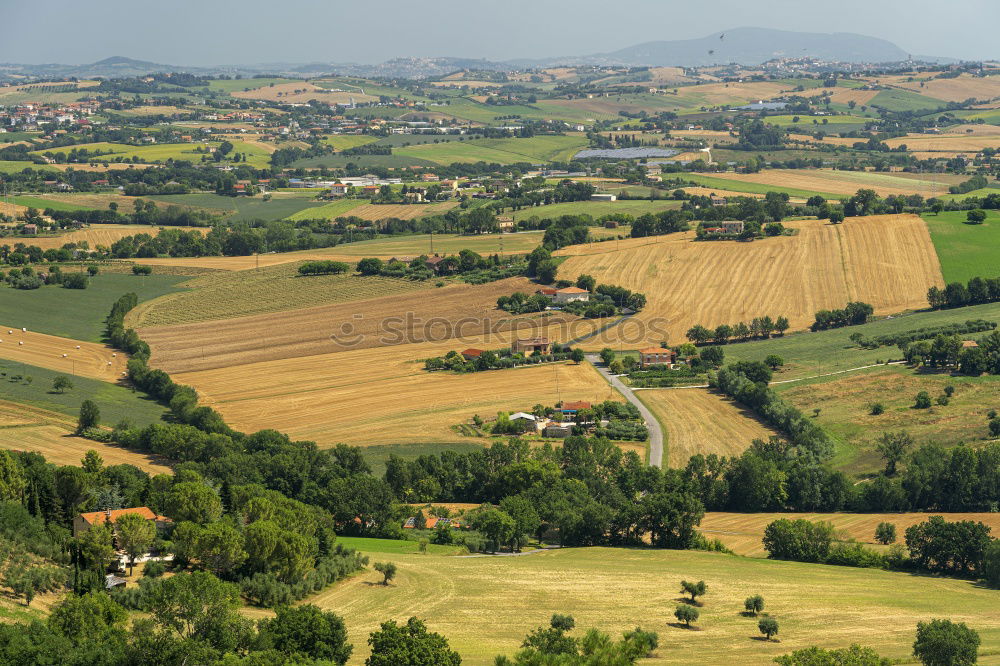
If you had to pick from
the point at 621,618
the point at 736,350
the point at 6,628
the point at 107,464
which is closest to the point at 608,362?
the point at 736,350

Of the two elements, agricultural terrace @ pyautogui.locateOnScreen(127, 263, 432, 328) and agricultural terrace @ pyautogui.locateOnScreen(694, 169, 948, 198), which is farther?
agricultural terrace @ pyautogui.locateOnScreen(694, 169, 948, 198)

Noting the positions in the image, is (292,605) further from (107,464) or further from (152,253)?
(152,253)

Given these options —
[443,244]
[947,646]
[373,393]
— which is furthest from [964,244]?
[947,646]

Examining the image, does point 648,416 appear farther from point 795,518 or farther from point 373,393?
point 373,393

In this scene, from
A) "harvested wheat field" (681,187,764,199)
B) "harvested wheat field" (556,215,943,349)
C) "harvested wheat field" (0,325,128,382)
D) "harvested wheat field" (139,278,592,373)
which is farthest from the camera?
"harvested wheat field" (681,187,764,199)

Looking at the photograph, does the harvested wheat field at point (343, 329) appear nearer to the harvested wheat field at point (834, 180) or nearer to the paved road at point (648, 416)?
the paved road at point (648, 416)

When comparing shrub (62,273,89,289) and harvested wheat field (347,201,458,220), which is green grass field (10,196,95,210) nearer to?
harvested wheat field (347,201,458,220)

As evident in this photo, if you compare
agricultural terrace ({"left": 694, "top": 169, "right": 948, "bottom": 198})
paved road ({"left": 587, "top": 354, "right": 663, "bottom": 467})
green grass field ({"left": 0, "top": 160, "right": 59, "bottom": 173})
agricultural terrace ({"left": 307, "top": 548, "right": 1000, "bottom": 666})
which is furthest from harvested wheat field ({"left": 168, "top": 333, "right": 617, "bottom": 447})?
green grass field ({"left": 0, "top": 160, "right": 59, "bottom": 173})
